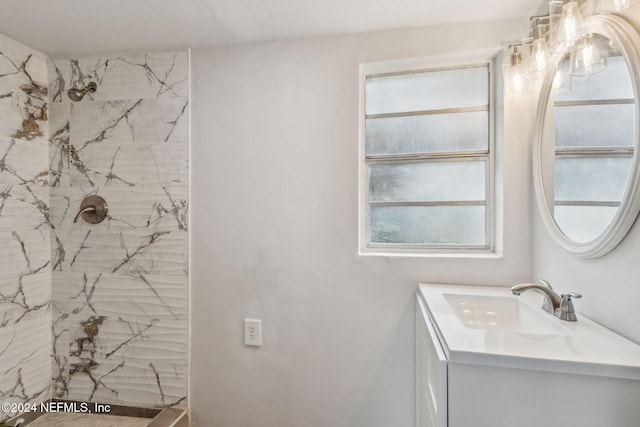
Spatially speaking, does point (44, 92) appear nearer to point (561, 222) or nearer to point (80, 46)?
point (80, 46)

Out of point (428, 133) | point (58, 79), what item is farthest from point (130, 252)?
point (428, 133)

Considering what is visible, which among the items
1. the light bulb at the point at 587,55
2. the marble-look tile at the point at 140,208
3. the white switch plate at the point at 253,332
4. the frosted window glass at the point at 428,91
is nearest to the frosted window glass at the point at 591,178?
the light bulb at the point at 587,55

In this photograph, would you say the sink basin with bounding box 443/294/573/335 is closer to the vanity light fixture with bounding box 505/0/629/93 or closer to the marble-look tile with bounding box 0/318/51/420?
the vanity light fixture with bounding box 505/0/629/93

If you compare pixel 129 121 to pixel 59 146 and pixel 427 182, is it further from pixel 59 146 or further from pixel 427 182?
pixel 427 182

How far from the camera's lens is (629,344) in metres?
0.77

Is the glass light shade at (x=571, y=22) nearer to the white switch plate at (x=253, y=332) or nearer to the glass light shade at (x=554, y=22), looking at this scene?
the glass light shade at (x=554, y=22)

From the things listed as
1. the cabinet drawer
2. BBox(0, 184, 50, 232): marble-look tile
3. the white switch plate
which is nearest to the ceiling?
BBox(0, 184, 50, 232): marble-look tile

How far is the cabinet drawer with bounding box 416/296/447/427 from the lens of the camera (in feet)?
2.49

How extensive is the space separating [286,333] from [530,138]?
4.74 ft

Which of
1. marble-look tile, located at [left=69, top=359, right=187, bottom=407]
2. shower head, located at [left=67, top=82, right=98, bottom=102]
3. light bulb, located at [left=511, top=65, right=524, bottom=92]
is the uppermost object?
shower head, located at [left=67, top=82, right=98, bottom=102]

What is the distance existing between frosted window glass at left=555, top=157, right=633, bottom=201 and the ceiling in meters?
0.74

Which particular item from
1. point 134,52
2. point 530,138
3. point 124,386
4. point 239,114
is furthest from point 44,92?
point 530,138

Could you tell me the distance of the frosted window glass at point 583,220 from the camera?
2.85 feet

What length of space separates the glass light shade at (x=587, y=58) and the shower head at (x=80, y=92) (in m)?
2.17
